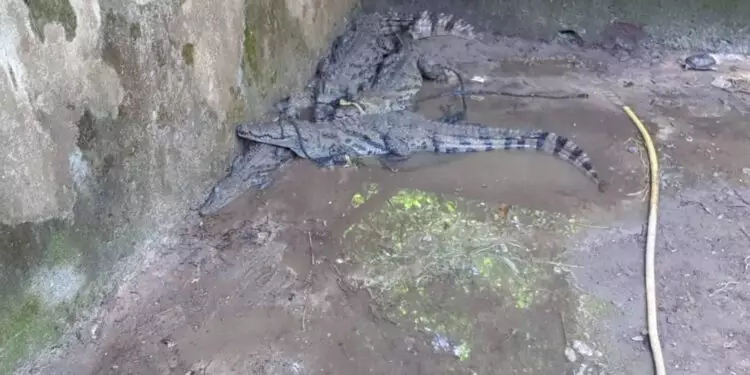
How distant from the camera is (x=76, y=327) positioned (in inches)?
116

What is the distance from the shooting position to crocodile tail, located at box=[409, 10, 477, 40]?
18.5ft

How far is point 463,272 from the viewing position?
3.26 metres

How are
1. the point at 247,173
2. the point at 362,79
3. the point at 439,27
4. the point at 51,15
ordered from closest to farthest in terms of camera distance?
the point at 51,15
the point at 247,173
the point at 362,79
the point at 439,27

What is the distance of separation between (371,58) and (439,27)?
867 millimetres

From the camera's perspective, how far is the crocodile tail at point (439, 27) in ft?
18.5

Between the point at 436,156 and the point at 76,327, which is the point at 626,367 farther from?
the point at 76,327

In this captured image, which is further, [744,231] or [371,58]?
[371,58]

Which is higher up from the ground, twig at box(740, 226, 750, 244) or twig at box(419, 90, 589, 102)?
twig at box(419, 90, 589, 102)

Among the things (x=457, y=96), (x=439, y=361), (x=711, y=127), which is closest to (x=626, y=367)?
(x=439, y=361)

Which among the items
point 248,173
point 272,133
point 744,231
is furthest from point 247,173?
point 744,231

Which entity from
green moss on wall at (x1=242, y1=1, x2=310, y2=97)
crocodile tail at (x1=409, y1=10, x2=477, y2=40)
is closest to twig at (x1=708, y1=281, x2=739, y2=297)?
green moss on wall at (x1=242, y1=1, x2=310, y2=97)

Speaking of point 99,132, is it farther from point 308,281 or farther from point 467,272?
point 467,272

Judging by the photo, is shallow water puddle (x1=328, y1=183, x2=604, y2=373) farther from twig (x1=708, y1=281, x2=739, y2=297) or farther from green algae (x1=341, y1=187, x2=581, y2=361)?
twig (x1=708, y1=281, x2=739, y2=297)

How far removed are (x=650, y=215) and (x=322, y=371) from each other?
1970 millimetres
